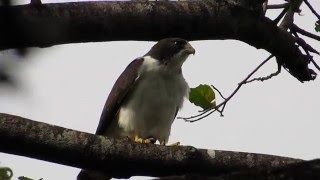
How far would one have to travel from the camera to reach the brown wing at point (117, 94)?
21.9ft

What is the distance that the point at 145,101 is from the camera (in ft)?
21.6

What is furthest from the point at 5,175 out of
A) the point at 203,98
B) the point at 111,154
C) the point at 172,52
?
the point at 172,52

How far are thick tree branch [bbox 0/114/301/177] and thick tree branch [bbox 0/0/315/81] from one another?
0.53m

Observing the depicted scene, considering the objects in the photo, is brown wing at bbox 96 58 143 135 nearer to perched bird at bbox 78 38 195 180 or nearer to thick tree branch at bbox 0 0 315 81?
perched bird at bbox 78 38 195 180

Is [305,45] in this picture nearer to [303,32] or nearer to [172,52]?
[303,32]

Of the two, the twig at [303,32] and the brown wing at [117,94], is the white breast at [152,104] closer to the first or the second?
the brown wing at [117,94]

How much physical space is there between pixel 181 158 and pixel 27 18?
1446 millimetres

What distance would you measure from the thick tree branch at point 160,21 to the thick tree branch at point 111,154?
53cm

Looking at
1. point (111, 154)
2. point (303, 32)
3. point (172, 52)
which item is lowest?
point (111, 154)

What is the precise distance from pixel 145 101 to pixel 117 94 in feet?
1.05

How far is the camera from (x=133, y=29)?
3.68 meters

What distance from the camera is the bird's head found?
6.96 m

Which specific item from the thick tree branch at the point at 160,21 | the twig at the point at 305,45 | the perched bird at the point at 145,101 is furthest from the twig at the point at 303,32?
the perched bird at the point at 145,101

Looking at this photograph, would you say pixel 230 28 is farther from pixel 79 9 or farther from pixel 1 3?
pixel 1 3
